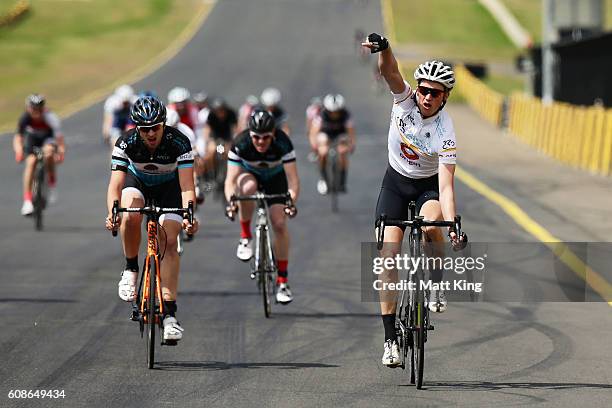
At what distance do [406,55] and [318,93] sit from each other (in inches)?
456

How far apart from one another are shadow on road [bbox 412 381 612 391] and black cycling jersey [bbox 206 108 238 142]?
507 inches

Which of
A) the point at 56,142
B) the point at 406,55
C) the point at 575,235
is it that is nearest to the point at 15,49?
the point at 406,55

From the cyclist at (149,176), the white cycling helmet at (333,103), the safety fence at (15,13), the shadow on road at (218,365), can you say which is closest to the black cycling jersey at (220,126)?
the white cycling helmet at (333,103)

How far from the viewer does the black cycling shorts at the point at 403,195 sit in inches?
342

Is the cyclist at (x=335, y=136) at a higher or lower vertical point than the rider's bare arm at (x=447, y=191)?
lower

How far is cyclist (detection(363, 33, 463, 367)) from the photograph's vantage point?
819 centimetres

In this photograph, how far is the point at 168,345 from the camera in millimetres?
9219

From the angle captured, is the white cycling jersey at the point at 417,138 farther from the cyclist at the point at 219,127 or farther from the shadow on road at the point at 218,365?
the cyclist at the point at 219,127

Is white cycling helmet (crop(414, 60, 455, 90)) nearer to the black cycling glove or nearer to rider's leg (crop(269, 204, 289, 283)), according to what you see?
the black cycling glove

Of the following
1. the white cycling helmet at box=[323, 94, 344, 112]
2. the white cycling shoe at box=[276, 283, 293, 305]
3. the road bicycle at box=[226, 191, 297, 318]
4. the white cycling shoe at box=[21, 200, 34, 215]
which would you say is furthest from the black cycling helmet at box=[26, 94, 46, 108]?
the white cycling shoe at box=[276, 283, 293, 305]

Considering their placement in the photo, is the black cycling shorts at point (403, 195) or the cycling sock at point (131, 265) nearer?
the black cycling shorts at point (403, 195)

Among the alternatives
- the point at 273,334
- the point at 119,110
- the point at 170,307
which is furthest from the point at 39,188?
the point at 170,307

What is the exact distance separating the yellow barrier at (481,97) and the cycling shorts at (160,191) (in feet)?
93.1

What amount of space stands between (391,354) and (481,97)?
3418cm
